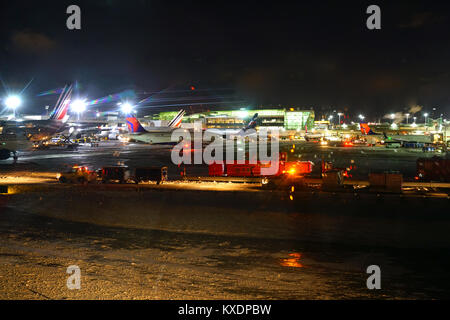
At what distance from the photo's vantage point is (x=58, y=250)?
1045cm

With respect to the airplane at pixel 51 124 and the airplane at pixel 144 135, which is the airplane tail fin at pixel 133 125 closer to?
the airplane at pixel 144 135

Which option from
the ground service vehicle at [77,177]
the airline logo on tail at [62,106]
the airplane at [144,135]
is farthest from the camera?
the airline logo on tail at [62,106]

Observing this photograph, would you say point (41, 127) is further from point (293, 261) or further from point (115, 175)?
point (293, 261)

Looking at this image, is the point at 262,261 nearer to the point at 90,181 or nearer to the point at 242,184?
the point at 242,184

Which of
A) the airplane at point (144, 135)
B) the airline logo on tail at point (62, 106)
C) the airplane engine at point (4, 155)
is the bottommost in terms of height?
the airplane engine at point (4, 155)

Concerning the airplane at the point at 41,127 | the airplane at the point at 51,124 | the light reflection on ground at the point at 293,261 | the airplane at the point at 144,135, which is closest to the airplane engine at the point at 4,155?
the airplane at the point at 41,127

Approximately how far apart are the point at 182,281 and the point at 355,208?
1047 centimetres

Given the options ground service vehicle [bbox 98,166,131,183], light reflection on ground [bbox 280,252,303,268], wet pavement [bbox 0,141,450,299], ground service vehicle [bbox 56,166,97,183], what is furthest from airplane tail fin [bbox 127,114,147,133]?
light reflection on ground [bbox 280,252,303,268]

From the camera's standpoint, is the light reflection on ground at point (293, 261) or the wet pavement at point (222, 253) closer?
the wet pavement at point (222, 253)

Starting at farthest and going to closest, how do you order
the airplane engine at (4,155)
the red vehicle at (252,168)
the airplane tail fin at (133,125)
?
the airplane tail fin at (133,125), the airplane engine at (4,155), the red vehicle at (252,168)

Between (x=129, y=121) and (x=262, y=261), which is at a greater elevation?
(x=129, y=121)

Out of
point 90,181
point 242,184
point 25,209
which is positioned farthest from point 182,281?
point 90,181

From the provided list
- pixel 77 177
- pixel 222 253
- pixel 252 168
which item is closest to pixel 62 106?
pixel 77 177
